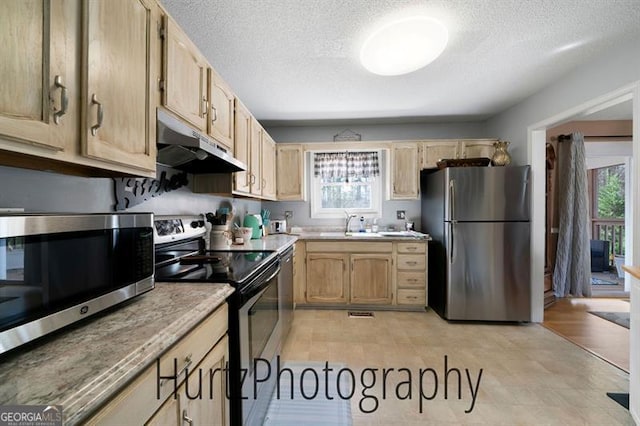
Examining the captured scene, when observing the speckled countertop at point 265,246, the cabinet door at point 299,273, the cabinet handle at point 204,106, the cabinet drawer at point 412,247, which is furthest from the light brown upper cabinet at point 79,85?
the cabinet drawer at point 412,247

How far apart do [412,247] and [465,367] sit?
1373mm

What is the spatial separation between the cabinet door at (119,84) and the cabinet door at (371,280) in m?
2.54

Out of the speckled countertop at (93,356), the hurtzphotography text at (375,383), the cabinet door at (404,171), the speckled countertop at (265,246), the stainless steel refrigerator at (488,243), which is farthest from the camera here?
the cabinet door at (404,171)

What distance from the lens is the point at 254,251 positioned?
1962 mm

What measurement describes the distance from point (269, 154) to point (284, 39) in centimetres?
148

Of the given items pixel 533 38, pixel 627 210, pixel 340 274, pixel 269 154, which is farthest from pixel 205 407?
pixel 627 210

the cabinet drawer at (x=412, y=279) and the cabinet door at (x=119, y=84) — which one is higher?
the cabinet door at (x=119, y=84)

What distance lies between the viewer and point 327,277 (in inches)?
Answer: 126

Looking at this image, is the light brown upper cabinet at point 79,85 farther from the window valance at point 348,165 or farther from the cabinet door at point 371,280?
the window valance at point 348,165

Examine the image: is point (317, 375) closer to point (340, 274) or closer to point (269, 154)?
point (340, 274)

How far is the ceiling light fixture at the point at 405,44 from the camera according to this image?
163cm

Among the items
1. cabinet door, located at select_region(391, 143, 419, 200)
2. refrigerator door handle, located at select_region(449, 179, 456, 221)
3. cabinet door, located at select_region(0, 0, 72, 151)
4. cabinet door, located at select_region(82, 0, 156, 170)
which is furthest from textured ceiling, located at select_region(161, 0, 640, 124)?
cabinet door, located at select_region(0, 0, 72, 151)

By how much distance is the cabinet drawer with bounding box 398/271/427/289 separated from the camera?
10.2 ft

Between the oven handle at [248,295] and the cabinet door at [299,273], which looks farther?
the cabinet door at [299,273]
